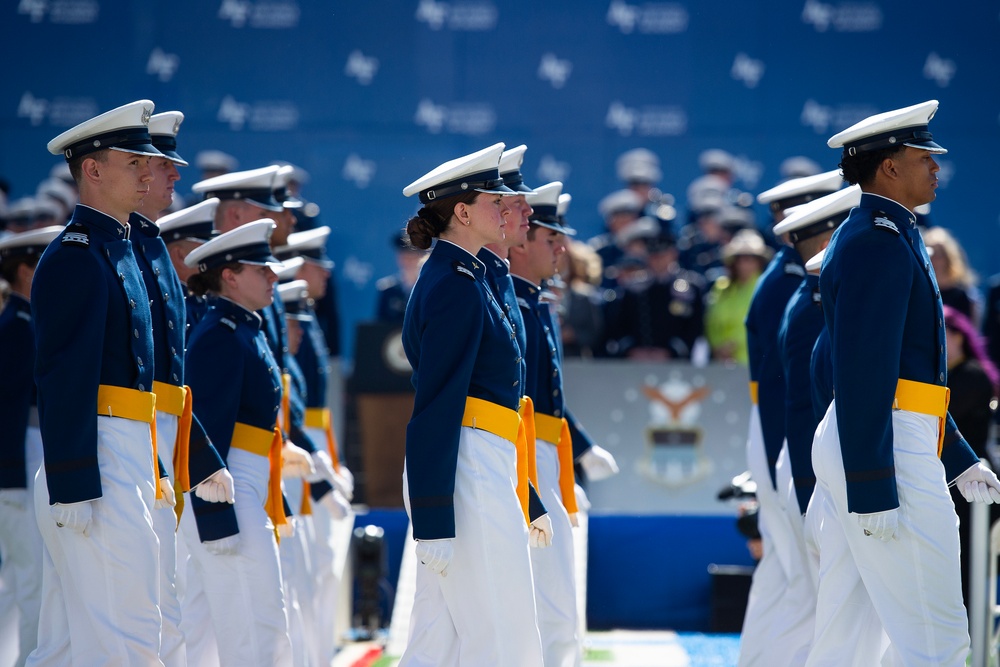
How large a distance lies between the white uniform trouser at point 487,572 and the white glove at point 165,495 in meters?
0.75

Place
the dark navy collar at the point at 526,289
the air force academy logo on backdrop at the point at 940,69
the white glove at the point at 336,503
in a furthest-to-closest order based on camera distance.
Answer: the air force academy logo on backdrop at the point at 940,69 < the white glove at the point at 336,503 < the dark navy collar at the point at 526,289

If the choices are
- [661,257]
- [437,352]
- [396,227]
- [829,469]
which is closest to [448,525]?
[437,352]

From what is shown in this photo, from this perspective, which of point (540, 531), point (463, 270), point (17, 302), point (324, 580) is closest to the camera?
point (463, 270)

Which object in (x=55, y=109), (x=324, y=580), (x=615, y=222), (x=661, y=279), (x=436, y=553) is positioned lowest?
(x=324, y=580)

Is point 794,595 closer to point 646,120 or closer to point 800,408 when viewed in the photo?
point 800,408

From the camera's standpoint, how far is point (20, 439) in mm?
6238

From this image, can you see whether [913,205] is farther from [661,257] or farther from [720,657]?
[661,257]

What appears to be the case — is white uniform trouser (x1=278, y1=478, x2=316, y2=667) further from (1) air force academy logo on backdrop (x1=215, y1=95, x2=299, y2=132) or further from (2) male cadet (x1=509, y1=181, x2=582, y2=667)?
(1) air force academy logo on backdrop (x1=215, y1=95, x2=299, y2=132)

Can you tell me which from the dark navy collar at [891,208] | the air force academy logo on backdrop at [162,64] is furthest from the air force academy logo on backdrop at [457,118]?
the dark navy collar at [891,208]

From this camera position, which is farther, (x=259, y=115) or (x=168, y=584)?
(x=259, y=115)

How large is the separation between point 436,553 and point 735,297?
6.00 m

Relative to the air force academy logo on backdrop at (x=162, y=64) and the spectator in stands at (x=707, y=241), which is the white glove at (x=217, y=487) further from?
the air force academy logo on backdrop at (x=162, y=64)

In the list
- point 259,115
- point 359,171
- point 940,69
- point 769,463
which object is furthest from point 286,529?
point 940,69

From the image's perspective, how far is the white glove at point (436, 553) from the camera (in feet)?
13.8
